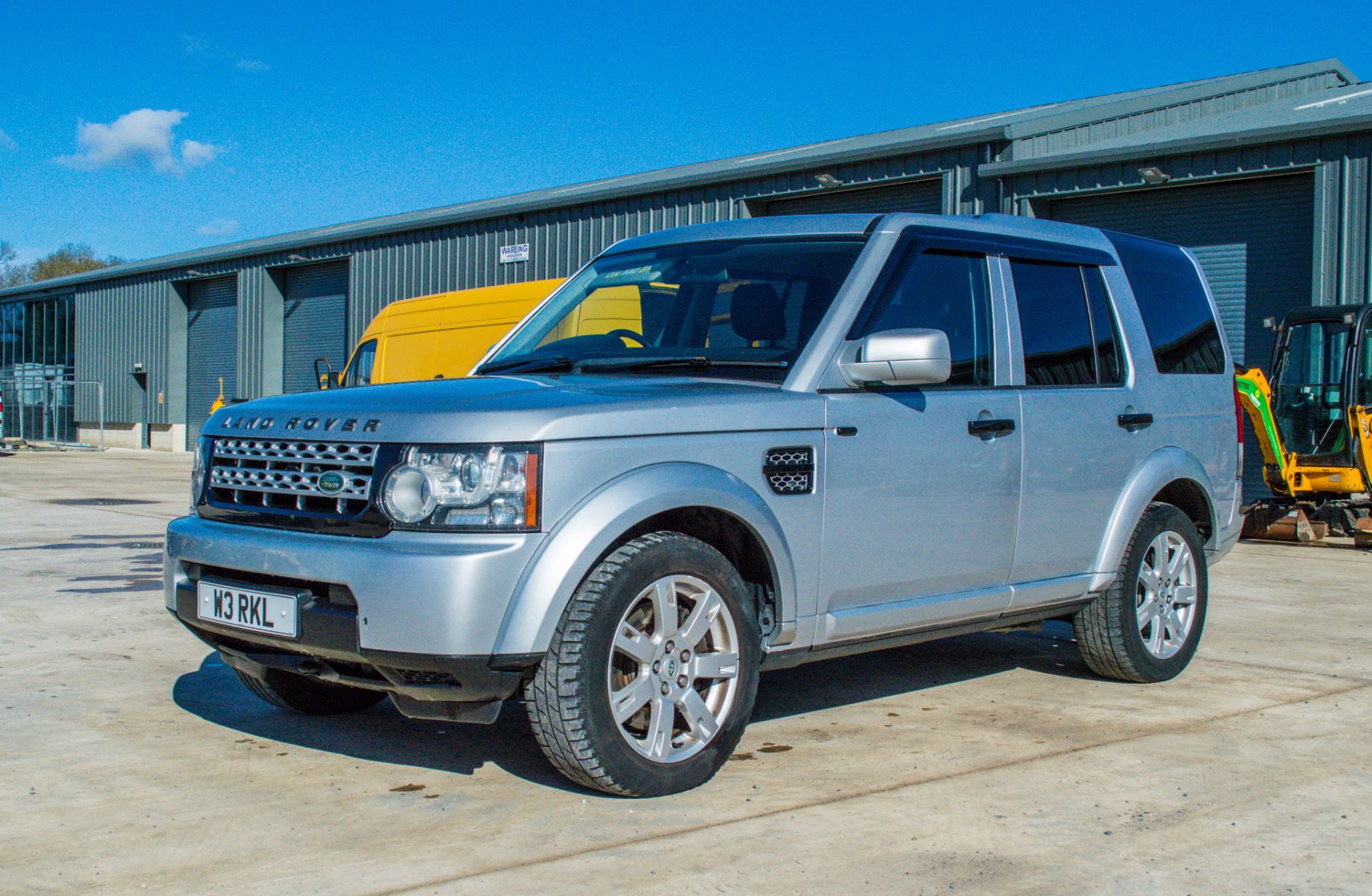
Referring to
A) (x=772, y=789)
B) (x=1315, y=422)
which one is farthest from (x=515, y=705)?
(x=1315, y=422)

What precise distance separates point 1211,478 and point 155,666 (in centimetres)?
491

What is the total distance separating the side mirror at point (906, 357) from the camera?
13.5ft

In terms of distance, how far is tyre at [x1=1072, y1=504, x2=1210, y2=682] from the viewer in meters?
5.42

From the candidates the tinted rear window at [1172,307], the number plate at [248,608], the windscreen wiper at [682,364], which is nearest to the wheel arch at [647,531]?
the windscreen wiper at [682,364]

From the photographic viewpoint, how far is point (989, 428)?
4.68 metres

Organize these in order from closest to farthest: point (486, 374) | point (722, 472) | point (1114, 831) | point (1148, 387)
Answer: point (1114, 831)
point (722, 472)
point (486, 374)
point (1148, 387)

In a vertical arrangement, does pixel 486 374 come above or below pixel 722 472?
above

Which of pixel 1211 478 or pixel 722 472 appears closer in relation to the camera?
pixel 722 472

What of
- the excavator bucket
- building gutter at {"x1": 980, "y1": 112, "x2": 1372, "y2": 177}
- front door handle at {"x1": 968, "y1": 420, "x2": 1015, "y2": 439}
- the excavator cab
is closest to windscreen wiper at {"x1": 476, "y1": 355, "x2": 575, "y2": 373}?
front door handle at {"x1": 968, "y1": 420, "x2": 1015, "y2": 439}

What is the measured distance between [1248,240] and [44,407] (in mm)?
36130

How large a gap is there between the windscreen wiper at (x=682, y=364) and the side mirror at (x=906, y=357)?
28 centimetres

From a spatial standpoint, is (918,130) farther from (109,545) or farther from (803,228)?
(803,228)

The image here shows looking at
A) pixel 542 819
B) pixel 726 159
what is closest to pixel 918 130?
pixel 726 159

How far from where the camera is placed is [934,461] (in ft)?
14.7
